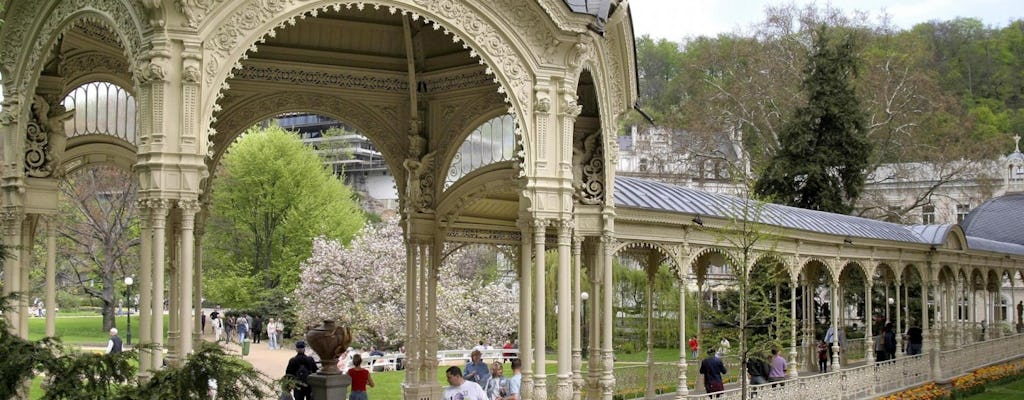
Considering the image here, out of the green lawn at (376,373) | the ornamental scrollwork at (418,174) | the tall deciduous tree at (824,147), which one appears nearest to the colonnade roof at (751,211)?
the ornamental scrollwork at (418,174)

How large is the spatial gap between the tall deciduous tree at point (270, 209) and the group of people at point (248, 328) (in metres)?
1.73

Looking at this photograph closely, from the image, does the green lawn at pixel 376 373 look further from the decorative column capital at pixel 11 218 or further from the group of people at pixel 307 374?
the group of people at pixel 307 374

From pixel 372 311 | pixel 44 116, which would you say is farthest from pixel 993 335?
pixel 44 116

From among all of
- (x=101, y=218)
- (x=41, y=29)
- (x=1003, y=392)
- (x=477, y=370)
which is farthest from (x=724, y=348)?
(x=101, y=218)

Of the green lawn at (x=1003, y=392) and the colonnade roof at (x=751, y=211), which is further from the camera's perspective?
the green lawn at (x=1003, y=392)

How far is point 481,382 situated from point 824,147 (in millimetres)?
31229

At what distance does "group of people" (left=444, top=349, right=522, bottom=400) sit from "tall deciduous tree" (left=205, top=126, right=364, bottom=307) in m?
32.2

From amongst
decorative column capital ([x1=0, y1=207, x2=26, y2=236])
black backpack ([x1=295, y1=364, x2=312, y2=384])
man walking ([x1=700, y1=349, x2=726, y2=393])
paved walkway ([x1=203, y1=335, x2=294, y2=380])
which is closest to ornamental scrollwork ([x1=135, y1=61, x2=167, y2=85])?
decorative column capital ([x1=0, y1=207, x2=26, y2=236])

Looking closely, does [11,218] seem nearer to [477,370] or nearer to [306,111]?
[306,111]

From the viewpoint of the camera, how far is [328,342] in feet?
41.3

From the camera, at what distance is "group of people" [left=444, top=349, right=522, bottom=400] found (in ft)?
45.6

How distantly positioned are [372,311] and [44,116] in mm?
23132

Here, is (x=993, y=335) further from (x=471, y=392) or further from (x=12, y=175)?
(x=12, y=175)

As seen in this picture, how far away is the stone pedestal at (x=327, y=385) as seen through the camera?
12617 millimetres
